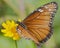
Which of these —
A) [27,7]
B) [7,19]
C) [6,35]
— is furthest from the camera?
[27,7]

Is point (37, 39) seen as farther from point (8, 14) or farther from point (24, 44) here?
point (8, 14)

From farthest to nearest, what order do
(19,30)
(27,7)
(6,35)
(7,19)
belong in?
(27,7)
(7,19)
(6,35)
(19,30)

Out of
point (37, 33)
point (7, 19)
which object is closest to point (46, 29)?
point (37, 33)

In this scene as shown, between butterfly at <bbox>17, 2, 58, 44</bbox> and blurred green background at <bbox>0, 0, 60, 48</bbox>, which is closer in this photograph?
butterfly at <bbox>17, 2, 58, 44</bbox>

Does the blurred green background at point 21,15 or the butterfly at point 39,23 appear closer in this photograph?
the butterfly at point 39,23
